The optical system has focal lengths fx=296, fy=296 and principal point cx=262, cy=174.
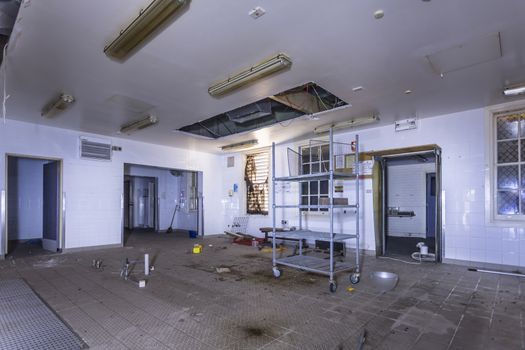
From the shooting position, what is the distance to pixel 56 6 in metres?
2.41

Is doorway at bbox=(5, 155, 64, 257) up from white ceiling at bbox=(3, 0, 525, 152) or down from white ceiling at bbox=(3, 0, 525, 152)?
down

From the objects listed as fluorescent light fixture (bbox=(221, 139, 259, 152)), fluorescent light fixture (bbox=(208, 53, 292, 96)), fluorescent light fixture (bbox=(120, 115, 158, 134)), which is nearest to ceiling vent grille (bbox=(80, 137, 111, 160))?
fluorescent light fixture (bbox=(120, 115, 158, 134))

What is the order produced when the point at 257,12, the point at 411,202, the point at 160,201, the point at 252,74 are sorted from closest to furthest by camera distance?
the point at 257,12, the point at 252,74, the point at 411,202, the point at 160,201

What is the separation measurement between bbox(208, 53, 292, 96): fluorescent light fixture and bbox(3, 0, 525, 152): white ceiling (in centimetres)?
9

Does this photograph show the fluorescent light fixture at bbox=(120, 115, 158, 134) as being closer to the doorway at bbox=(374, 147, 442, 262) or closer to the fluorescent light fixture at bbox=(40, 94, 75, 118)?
the fluorescent light fixture at bbox=(40, 94, 75, 118)

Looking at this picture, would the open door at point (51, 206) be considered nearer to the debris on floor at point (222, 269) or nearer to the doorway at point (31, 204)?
the doorway at point (31, 204)

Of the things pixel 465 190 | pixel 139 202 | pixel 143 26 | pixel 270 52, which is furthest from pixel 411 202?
pixel 139 202

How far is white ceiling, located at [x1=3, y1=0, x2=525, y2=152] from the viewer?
2.47 metres

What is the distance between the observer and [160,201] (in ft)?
35.2

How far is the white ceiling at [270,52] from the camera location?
247cm

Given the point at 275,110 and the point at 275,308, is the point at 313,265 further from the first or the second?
the point at 275,110

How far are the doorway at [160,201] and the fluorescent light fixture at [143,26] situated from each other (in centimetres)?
666

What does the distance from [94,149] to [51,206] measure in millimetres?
1594

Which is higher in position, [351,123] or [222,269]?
[351,123]
